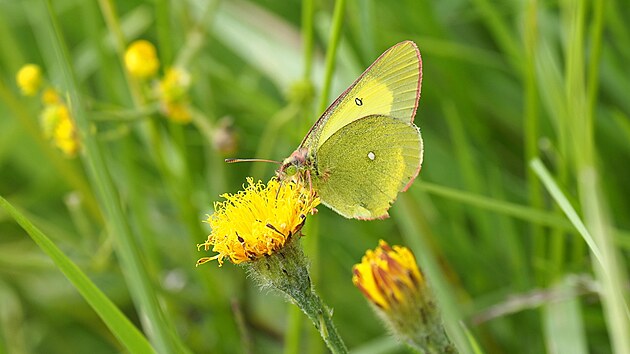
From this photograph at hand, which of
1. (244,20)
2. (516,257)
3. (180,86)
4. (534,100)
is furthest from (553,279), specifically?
(244,20)

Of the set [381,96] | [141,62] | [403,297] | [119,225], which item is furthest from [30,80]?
[403,297]

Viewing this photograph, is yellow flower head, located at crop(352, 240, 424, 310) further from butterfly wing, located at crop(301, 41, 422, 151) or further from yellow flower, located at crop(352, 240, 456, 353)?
butterfly wing, located at crop(301, 41, 422, 151)

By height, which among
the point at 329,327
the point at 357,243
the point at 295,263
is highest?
the point at 357,243

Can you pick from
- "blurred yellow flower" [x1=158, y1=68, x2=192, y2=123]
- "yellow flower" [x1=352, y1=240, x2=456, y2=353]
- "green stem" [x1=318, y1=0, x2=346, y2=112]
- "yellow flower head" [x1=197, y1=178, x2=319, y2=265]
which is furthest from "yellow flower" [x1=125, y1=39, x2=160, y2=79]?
"yellow flower" [x1=352, y1=240, x2=456, y2=353]

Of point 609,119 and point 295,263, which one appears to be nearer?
point 295,263

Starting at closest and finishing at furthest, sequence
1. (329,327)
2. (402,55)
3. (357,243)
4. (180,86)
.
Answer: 1. (329,327)
2. (402,55)
3. (180,86)
4. (357,243)

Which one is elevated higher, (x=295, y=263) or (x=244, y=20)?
(x=244, y=20)

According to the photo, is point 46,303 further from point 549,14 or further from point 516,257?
point 549,14
